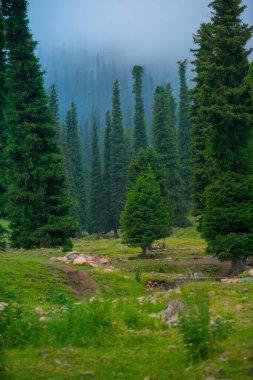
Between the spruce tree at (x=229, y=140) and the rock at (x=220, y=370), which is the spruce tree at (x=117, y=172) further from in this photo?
the rock at (x=220, y=370)

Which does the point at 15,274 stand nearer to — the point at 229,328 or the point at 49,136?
the point at 229,328

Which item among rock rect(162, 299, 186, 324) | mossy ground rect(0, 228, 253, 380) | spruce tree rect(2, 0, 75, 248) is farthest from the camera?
spruce tree rect(2, 0, 75, 248)

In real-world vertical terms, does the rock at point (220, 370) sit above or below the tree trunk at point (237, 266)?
above

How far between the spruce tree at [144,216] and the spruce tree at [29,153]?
10495 mm

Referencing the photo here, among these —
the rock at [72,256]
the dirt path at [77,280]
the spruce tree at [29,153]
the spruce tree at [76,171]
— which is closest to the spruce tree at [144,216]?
the spruce tree at [29,153]

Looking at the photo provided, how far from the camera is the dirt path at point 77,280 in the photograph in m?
21.0

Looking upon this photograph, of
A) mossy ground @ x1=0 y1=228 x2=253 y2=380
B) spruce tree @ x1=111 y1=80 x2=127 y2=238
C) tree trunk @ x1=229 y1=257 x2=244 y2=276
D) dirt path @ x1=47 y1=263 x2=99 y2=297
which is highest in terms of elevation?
spruce tree @ x1=111 y1=80 x2=127 y2=238

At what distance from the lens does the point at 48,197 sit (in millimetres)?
34500

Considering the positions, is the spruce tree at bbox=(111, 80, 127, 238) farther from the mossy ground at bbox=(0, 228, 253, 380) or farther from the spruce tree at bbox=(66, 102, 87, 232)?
the mossy ground at bbox=(0, 228, 253, 380)

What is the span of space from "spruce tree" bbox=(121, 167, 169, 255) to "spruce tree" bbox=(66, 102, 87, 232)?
34630 millimetres

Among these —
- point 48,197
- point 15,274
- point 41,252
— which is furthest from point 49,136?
point 15,274

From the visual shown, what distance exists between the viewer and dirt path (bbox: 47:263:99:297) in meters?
21.0

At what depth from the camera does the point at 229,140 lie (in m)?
29.2

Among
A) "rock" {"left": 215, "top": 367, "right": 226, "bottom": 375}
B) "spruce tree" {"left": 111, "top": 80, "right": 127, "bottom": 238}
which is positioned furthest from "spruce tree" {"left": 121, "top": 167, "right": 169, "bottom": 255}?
"rock" {"left": 215, "top": 367, "right": 226, "bottom": 375}
